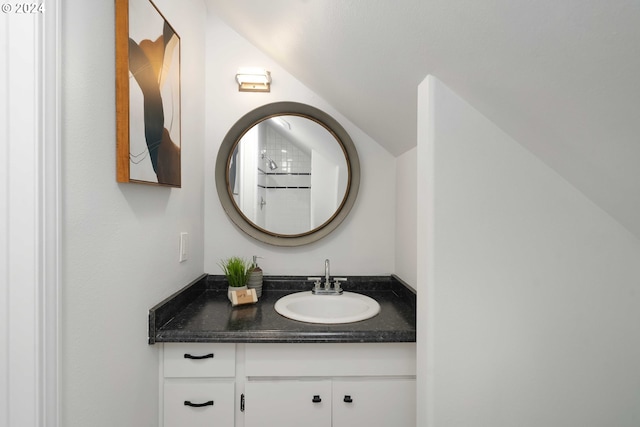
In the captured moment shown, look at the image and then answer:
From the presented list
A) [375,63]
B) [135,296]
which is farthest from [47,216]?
[375,63]

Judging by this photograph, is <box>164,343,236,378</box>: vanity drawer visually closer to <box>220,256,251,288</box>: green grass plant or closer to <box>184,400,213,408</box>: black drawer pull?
<box>184,400,213,408</box>: black drawer pull

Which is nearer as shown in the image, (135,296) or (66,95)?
(66,95)

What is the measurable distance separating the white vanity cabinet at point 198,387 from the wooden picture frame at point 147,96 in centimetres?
68

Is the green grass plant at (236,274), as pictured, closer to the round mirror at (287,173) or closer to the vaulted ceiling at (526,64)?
the round mirror at (287,173)

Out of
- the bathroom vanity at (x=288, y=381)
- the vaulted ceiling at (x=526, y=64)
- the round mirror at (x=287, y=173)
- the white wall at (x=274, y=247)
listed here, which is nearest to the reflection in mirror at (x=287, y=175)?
the round mirror at (x=287, y=173)

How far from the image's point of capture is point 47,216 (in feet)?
2.39

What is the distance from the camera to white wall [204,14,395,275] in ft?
6.17

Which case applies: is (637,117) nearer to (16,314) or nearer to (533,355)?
(533,355)

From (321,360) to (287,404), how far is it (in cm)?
21

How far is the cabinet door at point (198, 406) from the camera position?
1.27m

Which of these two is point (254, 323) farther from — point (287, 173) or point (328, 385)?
point (287, 173)

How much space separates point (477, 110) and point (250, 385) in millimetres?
1257

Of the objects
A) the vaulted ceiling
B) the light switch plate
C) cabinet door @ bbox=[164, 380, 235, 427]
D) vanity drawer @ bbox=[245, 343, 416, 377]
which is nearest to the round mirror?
the light switch plate

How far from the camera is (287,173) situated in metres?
1.88
